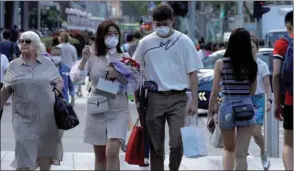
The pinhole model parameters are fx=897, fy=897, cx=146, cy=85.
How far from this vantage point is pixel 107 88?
29.7 ft

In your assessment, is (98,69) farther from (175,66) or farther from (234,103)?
(234,103)

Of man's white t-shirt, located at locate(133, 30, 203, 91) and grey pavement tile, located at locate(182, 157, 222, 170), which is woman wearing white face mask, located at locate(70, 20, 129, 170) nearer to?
man's white t-shirt, located at locate(133, 30, 203, 91)

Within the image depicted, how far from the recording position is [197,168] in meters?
11.5

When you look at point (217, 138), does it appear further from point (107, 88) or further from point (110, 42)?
point (110, 42)

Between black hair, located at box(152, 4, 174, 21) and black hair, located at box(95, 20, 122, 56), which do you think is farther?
black hair, located at box(95, 20, 122, 56)

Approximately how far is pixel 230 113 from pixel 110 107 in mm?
1239

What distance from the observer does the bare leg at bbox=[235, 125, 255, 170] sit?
927 centimetres

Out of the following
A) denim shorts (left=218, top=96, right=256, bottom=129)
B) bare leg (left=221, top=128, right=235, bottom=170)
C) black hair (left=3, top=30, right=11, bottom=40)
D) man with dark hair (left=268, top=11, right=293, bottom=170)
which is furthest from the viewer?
black hair (left=3, top=30, right=11, bottom=40)

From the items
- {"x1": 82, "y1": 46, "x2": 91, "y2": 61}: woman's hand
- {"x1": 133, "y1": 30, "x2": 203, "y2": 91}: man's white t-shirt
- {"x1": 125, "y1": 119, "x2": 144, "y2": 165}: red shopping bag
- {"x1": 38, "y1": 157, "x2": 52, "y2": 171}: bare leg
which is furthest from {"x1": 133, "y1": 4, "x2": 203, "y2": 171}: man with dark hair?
{"x1": 38, "y1": 157, "x2": 52, "y2": 171}: bare leg

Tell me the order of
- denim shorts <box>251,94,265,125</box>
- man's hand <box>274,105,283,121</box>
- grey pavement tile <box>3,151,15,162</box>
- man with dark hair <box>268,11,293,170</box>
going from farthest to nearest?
grey pavement tile <box>3,151,15,162</box> → denim shorts <box>251,94,265,125</box> → man's hand <box>274,105,283,121</box> → man with dark hair <box>268,11,293,170</box>

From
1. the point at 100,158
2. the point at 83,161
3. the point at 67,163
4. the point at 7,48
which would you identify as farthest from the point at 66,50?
the point at 100,158

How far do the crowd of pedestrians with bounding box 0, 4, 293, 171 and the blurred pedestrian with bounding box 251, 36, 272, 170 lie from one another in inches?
35.1

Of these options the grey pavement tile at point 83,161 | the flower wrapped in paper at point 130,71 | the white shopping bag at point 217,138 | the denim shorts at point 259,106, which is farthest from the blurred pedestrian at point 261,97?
the grey pavement tile at point 83,161

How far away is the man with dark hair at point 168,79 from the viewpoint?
29.3ft
